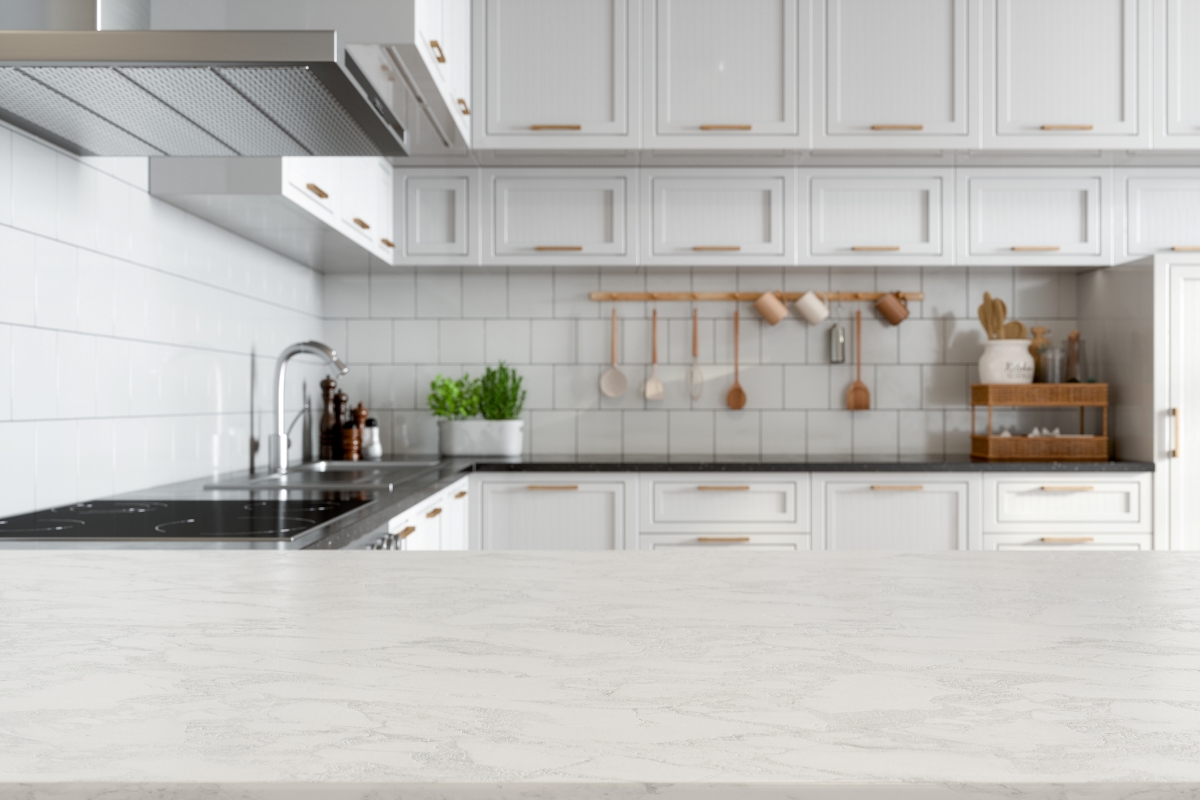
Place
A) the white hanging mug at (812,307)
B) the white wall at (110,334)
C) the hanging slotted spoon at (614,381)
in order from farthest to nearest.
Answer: the hanging slotted spoon at (614,381) < the white hanging mug at (812,307) < the white wall at (110,334)

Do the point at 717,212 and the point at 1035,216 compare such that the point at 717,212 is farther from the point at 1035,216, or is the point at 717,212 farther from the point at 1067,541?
the point at 1067,541

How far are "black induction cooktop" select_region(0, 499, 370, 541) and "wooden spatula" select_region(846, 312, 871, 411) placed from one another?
227 centimetres

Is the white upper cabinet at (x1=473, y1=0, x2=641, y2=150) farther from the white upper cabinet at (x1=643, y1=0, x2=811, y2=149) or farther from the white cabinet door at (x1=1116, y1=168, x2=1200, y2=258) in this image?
the white cabinet door at (x1=1116, y1=168, x2=1200, y2=258)

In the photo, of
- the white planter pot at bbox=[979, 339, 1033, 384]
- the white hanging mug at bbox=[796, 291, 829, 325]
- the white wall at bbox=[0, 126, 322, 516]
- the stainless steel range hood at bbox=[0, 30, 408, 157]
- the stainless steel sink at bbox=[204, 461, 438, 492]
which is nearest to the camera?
the stainless steel range hood at bbox=[0, 30, 408, 157]

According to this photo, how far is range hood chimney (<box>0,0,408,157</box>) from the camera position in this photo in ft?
4.40

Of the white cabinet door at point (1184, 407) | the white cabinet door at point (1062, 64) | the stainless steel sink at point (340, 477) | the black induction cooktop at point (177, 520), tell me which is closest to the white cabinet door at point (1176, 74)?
the white cabinet door at point (1062, 64)

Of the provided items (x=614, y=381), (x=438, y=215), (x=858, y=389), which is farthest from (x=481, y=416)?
(x=858, y=389)

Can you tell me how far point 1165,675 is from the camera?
52cm

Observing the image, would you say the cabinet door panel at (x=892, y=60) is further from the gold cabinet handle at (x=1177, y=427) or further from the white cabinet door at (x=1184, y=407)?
the gold cabinet handle at (x=1177, y=427)

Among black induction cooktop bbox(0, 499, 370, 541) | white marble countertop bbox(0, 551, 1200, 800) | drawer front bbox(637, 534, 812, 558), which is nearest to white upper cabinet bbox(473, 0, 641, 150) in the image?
drawer front bbox(637, 534, 812, 558)

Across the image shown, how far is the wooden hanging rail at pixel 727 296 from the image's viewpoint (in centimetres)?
370

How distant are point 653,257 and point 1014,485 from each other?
145 centimetres

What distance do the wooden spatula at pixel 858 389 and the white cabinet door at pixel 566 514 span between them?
1041mm

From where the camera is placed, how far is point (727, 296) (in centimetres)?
371
